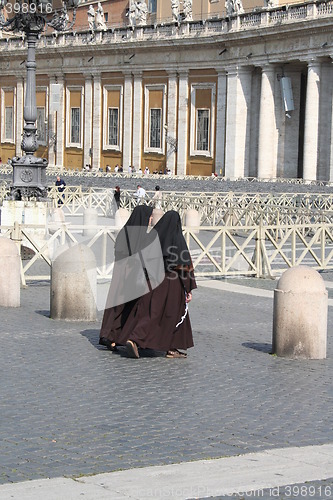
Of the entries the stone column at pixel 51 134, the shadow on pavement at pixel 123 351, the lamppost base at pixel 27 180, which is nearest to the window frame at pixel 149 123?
the stone column at pixel 51 134

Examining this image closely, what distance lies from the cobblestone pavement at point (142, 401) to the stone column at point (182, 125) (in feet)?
139

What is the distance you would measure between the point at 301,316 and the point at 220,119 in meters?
42.2

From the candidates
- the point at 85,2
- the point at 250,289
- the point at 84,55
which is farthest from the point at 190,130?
the point at 250,289

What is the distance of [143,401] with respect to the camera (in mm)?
8766

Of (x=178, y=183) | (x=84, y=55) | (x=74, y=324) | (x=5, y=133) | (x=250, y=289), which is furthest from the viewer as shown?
(x=5, y=133)

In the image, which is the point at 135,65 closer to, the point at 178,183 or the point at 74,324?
the point at 178,183

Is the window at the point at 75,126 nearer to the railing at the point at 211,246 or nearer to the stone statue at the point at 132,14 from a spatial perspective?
the stone statue at the point at 132,14

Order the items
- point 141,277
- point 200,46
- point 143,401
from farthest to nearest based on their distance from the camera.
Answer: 1. point 200,46
2. point 141,277
3. point 143,401

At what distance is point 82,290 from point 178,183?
26698mm

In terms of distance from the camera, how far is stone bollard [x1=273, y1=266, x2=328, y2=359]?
10.9 meters

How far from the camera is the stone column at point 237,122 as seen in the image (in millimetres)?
51156

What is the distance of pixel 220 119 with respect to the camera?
52.5 metres

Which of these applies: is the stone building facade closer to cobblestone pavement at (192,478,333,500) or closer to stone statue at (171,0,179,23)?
stone statue at (171,0,179,23)

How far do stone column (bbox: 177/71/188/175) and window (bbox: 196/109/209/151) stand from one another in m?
0.73
